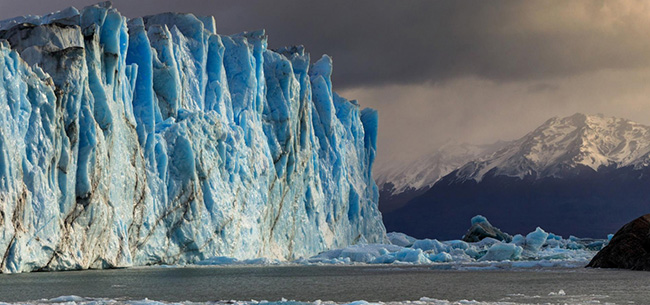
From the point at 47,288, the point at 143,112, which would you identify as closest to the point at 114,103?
the point at 143,112

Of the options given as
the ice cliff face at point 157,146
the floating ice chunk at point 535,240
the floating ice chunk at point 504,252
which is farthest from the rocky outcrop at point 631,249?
the floating ice chunk at point 535,240

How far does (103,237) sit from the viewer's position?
133ft

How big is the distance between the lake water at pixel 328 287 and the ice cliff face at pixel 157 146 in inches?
161

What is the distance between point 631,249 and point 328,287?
1843cm

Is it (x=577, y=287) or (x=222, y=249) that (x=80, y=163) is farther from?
(x=577, y=287)

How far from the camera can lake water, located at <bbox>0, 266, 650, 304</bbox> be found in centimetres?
2467

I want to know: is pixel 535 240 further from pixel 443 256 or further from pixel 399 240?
pixel 399 240

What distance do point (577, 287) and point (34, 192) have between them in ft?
70.5

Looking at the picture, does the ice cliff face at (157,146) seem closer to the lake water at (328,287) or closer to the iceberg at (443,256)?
the iceberg at (443,256)

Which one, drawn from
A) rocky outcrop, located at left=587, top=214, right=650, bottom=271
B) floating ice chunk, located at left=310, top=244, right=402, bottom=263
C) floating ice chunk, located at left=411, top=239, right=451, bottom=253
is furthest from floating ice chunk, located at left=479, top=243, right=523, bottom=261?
rocky outcrop, located at left=587, top=214, right=650, bottom=271

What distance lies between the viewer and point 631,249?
1646 inches

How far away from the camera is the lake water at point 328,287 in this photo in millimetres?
24672

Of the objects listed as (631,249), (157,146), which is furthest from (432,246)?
(157,146)

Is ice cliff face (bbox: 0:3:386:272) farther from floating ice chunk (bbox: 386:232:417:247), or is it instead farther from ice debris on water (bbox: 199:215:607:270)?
floating ice chunk (bbox: 386:232:417:247)
